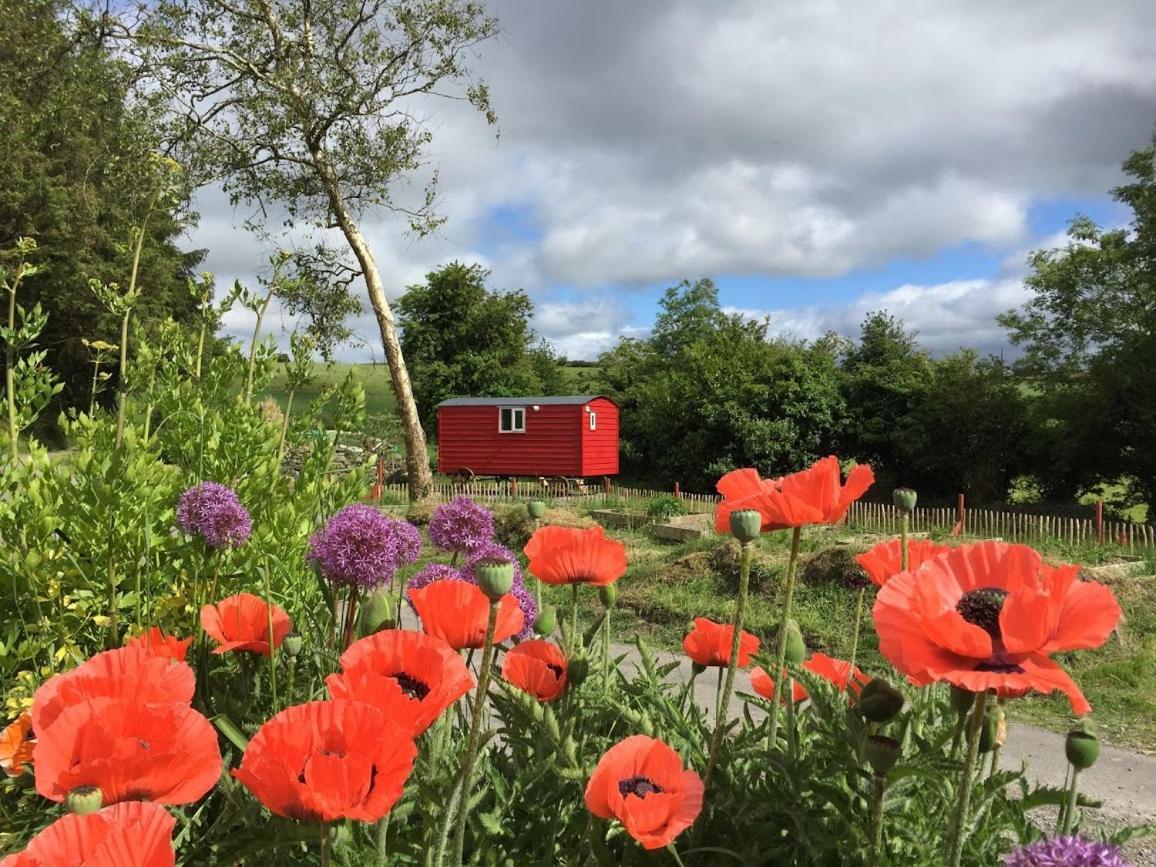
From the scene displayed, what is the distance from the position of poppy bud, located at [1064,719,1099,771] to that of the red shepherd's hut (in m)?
20.3

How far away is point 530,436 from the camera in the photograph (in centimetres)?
2202

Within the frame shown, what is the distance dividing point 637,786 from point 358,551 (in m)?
0.80

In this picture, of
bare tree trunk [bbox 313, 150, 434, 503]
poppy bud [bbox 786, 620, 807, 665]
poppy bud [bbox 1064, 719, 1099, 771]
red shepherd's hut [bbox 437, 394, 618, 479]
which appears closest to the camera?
poppy bud [bbox 1064, 719, 1099, 771]

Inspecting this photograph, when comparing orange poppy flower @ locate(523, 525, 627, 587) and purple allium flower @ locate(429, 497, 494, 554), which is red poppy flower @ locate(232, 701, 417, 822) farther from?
purple allium flower @ locate(429, 497, 494, 554)

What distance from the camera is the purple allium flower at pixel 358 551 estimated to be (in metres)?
1.54

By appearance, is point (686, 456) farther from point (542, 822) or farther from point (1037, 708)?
point (542, 822)

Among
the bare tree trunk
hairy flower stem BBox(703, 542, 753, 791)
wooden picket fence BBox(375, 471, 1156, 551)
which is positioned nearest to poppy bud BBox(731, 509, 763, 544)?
hairy flower stem BBox(703, 542, 753, 791)

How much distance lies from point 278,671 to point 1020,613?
1477 mm

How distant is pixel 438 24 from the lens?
12.8m

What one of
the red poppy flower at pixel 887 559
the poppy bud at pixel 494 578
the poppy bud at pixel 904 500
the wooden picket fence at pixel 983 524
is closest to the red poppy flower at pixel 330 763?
the poppy bud at pixel 494 578

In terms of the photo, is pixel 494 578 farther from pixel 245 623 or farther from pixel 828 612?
pixel 828 612

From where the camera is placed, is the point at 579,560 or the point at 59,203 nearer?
the point at 579,560

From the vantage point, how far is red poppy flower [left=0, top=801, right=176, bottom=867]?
0.61 m

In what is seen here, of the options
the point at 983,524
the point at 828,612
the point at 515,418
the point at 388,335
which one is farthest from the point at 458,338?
the point at 828,612
